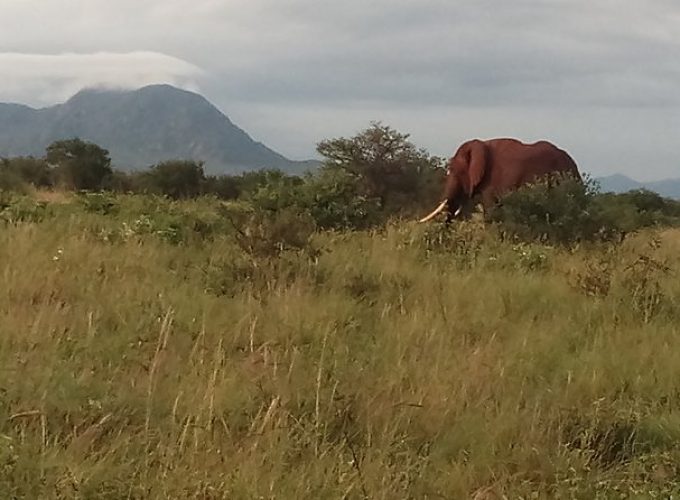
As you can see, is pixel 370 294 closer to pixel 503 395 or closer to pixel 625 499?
pixel 503 395

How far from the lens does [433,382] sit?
3.94m

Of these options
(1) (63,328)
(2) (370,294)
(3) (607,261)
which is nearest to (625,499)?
(1) (63,328)

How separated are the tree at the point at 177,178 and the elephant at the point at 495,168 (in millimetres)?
20486

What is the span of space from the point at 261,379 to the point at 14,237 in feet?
11.0

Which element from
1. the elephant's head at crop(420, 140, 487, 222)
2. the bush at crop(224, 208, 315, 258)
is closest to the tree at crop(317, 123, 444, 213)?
the elephant's head at crop(420, 140, 487, 222)

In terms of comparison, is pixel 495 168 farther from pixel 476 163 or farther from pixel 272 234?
pixel 272 234

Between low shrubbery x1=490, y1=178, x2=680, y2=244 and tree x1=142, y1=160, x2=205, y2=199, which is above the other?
low shrubbery x1=490, y1=178, x2=680, y2=244

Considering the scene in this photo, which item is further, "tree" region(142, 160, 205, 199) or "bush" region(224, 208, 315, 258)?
"tree" region(142, 160, 205, 199)

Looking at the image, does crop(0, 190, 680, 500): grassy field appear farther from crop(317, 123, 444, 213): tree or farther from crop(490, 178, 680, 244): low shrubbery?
crop(317, 123, 444, 213): tree

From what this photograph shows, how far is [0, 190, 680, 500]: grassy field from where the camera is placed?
2992 millimetres

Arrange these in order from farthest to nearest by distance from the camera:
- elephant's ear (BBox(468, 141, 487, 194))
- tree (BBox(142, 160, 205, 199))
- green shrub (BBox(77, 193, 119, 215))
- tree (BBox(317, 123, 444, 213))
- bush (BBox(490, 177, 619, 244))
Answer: tree (BBox(142, 160, 205, 199)), tree (BBox(317, 123, 444, 213)), elephant's ear (BBox(468, 141, 487, 194)), green shrub (BBox(77, 193, 119, 215)), bush (BBox(490, 177, 619, 244))

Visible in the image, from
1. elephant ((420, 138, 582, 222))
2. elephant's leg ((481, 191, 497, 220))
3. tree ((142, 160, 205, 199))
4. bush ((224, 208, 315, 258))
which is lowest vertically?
tree ((142, 160, 205, 199))

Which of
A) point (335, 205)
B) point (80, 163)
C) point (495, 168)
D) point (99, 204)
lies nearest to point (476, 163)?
point (495, 168)

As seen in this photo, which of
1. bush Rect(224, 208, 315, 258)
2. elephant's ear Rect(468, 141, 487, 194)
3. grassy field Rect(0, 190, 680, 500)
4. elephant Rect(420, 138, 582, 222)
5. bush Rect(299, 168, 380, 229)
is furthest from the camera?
elephant's ear Rect(468, 141, 487, 194)
